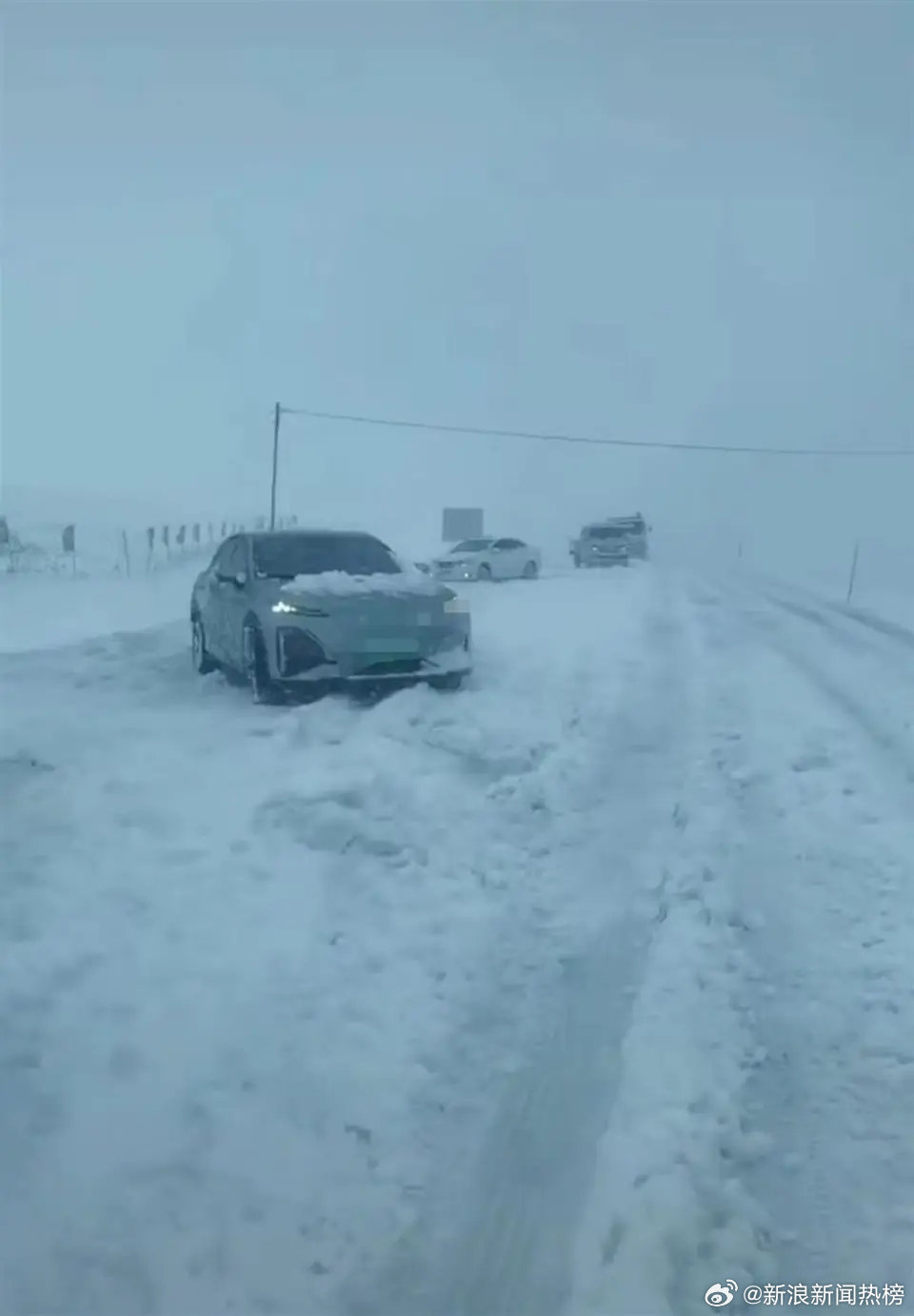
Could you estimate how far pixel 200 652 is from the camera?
39.3ft

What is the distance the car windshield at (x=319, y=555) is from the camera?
10.6 meters

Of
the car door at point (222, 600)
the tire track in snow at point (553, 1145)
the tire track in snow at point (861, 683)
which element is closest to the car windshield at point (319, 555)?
the car door at point (222, 600)

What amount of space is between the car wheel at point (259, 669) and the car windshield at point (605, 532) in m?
30.8

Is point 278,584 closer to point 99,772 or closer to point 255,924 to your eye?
point 99,772

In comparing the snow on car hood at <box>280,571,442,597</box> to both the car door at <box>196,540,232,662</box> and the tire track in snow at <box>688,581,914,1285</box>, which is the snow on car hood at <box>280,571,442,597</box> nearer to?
the car door at <box>196,540,232,662</box>

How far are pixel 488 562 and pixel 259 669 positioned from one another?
2399 centimetres

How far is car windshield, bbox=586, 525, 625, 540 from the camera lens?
39.9 m

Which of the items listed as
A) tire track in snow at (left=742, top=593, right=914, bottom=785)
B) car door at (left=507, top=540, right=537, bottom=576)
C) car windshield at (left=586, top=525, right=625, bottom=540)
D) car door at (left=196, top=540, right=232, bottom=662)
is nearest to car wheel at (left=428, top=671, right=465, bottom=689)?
car door at (left=196, top=540, right=232, bottom=662)

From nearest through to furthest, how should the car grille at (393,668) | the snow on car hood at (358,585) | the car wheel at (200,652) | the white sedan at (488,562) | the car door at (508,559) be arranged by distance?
the car grille at (393,668)
the snow on car hood at (358,585)
the car wheel at (200,652)
the white sedan at (488,562)
the car door at (508,559)

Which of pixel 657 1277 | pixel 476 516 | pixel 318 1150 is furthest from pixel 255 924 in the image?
pixel 476 516

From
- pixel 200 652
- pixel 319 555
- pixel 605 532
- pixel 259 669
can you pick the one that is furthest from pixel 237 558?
pixel 605 532

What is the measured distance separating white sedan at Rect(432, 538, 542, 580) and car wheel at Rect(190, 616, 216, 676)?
2029 centimetres

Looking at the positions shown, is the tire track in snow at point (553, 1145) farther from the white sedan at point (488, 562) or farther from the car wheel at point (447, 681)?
the white sedan at point (488, 562)

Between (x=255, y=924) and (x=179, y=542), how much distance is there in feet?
103
